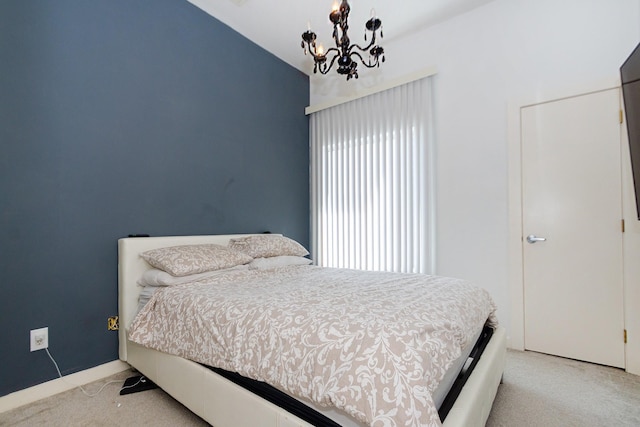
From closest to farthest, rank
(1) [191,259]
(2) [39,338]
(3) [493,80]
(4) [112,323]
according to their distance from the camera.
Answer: (2) [39,338] → (1) [191,259] → (4) [112,323] → (3) [493,80]

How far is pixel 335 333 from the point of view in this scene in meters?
1.06

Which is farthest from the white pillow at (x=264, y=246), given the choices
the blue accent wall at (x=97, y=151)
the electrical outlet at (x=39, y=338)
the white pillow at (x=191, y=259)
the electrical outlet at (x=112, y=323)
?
the electrical outlet at (x=39, y=338)

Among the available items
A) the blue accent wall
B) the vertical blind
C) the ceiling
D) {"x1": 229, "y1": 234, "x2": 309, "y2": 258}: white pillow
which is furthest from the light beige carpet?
the ceiling

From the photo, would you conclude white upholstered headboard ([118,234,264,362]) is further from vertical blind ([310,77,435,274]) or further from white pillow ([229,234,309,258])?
vertical blind ([310,77,435,274])

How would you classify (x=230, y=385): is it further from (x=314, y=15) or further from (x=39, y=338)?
(x=314, y=15)

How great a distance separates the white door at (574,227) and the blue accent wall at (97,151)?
8.76 feet

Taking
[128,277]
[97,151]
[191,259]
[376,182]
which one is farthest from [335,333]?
[376,182]

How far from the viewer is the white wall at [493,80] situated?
7.48 feet

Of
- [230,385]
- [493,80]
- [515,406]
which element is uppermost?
[493,80]

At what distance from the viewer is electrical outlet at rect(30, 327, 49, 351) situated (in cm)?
178

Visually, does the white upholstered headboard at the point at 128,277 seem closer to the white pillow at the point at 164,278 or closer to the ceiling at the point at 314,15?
the white pillow at the point at 164,278

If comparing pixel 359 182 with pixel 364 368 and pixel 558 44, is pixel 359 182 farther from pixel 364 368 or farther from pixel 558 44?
pixel 364 368

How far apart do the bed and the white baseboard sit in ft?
0.39

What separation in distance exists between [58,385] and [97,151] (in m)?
1.54
